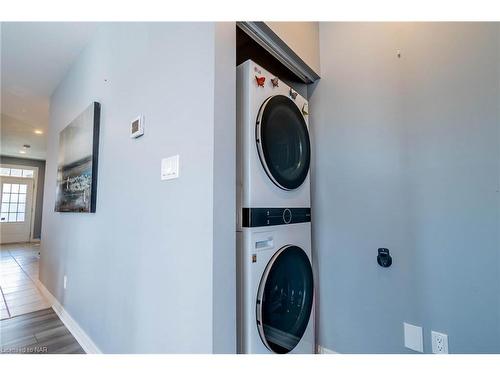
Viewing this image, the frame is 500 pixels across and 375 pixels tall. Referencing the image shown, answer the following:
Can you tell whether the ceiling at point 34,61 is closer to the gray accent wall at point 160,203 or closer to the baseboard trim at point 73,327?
the gray accent wall at point 160,203

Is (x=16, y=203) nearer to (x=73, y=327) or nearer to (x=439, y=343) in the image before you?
(x=73, y=327)

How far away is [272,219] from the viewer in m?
1.15

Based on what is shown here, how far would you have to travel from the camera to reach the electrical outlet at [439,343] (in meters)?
1.12

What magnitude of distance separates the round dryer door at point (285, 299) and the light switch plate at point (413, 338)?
49 cm

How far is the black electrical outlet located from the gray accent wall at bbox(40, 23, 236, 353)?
910 mm

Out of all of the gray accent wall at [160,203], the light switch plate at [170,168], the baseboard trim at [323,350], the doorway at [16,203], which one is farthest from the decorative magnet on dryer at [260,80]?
the doorway at [16,203]

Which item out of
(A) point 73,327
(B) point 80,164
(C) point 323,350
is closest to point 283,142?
(C) point 323,350

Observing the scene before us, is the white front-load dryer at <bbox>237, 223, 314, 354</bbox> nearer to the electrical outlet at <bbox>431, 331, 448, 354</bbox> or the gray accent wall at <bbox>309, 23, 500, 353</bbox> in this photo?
the gray accent wall at <bbox>309, 23, 500, 353</bbox>

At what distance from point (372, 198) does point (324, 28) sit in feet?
4.06

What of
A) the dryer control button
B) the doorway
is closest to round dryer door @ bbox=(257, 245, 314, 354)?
the dryer control button

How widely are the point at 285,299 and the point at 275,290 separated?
0.46 ft

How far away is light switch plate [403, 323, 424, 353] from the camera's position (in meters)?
1.18
